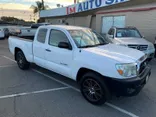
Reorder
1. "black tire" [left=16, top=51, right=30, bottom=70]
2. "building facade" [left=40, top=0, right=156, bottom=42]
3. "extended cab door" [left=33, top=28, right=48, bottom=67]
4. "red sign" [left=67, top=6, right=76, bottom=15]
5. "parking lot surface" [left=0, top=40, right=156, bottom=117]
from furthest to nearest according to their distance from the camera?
"red sign" [left=67, top=6, right=76, bottom=15] < "building facade" [left=40, top=0, right=156, bottom=42] < "black tire" [left=16, top=51, right=30, bottom=70] < "extended cab door" [left=33, top=28, right=48, bottom=67] < "parking lot surface" [left=0, top=40, right=156, bottom=117]

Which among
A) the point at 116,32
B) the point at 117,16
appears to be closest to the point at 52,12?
the point at 117,16

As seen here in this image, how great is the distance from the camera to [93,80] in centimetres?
438

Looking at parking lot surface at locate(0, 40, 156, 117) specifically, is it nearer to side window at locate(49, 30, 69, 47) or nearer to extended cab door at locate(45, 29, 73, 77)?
extended cab door at locate(45, 29, 73, 77)

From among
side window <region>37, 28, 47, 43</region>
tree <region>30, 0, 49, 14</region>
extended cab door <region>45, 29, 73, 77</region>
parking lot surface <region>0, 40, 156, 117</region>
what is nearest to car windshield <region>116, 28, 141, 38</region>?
parking lot surface <region>0, 40, 156, 117</region>

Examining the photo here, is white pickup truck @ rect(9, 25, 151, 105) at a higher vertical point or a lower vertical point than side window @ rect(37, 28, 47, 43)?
lower

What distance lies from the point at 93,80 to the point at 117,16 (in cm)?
1397

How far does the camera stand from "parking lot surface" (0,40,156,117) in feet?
13.2

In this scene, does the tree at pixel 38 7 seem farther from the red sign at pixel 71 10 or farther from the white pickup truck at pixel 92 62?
the white pickup truck at pixel 92 62

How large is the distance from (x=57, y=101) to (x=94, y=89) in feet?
3.14

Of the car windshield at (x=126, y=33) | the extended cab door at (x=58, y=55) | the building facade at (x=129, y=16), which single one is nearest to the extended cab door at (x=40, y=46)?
the extended cab door at (x=58, y=55)

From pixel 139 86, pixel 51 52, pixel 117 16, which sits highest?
pixel 117 16

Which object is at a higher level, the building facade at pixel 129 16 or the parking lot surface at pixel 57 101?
the building facade at pixel 129 16

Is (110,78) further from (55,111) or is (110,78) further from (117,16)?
(117,16)

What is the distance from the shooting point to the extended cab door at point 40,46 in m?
6.00
